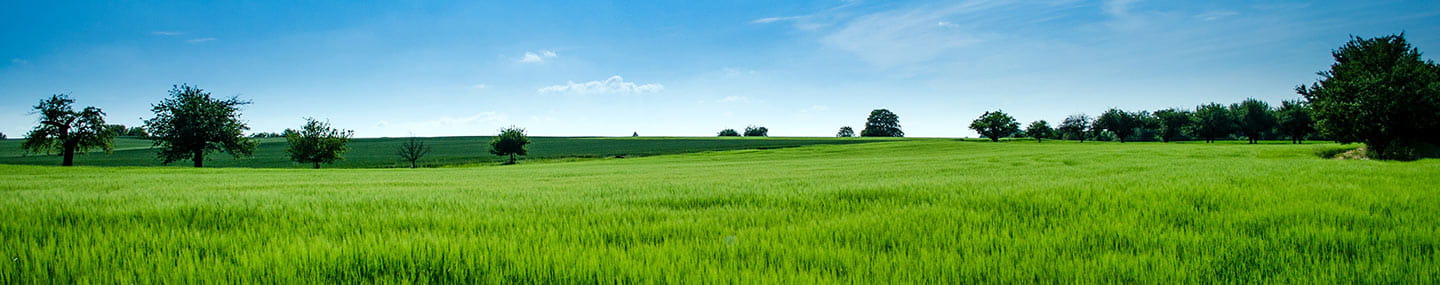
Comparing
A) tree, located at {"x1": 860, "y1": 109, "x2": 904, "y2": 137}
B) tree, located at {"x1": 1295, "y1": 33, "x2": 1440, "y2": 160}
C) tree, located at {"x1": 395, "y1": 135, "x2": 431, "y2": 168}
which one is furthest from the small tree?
tree, located at {"x1": 395, "y1": 135, "x2": 431, "y2": 168}

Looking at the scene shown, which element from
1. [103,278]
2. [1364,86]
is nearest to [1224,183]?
[103,278]

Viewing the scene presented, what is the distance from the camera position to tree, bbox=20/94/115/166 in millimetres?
36625

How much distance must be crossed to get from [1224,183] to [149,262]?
35.1 ft

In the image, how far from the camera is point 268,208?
501 centimetres

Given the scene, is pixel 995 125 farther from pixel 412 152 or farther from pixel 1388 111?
pixel 412 152

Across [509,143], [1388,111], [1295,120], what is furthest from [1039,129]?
[509,143]

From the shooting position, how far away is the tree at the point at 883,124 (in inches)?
6132

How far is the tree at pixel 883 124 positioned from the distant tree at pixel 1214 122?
73.5m

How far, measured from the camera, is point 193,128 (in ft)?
132

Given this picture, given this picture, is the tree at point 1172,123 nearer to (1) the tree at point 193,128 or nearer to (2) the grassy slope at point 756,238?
(2) the grassy slope at point 756,238

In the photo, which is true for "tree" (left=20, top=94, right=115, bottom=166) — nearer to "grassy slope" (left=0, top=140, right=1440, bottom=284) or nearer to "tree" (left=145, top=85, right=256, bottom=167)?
"tree" (left=145, top=85, right=256, bottom=167)

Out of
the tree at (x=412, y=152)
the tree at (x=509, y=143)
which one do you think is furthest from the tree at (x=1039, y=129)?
the tree at (x=412, y=152)

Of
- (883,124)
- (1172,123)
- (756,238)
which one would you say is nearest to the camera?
(756,238)

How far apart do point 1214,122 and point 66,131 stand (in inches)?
5208
